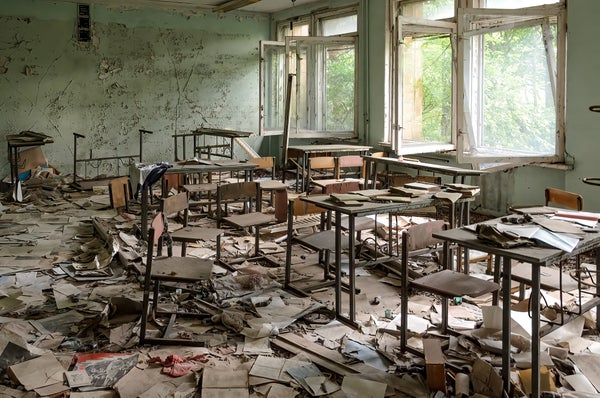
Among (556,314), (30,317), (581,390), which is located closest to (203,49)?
(30,317)

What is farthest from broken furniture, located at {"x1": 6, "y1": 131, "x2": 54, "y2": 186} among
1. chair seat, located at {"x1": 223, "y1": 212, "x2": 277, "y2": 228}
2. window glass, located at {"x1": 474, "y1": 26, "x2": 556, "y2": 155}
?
window glass, located at {"x1": 474, "y1": 26, "x2": 556, "y2": 155}

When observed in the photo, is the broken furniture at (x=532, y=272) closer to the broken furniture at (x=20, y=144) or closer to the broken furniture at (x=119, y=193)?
the broken furniture at (x=119, y=193)

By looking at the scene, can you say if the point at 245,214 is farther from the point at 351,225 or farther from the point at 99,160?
the point at 99,160

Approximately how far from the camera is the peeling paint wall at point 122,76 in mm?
9852

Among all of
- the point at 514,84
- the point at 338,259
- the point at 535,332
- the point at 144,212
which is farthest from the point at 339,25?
the point at 535,332

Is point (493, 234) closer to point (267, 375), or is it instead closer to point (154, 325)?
point (267, 375)

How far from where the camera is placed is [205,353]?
3.52 metres

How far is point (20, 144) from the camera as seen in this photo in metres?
8.60

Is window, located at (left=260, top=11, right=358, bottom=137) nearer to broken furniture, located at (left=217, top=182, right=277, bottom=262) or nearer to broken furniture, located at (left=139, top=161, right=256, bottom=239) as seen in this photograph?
broken furniture, located at (left=139, top=161, right=256, bottom=239)

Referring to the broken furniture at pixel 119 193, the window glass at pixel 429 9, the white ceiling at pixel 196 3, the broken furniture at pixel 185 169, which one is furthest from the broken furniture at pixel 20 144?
the window glass at pixel 429 9

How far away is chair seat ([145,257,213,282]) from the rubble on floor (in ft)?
1.30

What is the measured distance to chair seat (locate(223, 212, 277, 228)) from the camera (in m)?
5.26

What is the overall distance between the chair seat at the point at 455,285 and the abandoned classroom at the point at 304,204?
0.06 feet

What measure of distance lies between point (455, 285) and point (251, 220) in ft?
7.95
